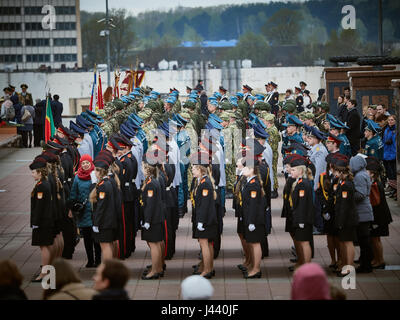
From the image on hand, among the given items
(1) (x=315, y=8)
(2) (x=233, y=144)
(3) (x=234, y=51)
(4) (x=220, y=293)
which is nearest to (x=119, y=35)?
(3) (x=234, y=51)

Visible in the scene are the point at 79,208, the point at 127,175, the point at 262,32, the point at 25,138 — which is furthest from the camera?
the point at 262,32

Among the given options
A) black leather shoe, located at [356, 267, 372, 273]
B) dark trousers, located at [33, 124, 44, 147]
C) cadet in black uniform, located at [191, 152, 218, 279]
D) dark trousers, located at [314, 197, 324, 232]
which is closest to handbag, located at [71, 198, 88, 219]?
cadet in black uniform, located at [191, 152, 218, 279]

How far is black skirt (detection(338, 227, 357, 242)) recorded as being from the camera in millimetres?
11164

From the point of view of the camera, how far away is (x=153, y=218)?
11281mm

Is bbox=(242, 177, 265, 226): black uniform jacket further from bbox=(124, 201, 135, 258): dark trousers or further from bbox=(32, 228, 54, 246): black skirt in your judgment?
bbox=(32, 228, 54, 246): black skirt

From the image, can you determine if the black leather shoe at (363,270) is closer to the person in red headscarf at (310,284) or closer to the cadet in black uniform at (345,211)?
the cadet in black uniform at (345,211)

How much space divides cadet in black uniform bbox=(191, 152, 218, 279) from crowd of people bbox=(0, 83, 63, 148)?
61.9 ft

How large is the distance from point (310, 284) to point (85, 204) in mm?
6393

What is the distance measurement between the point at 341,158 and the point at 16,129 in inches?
915

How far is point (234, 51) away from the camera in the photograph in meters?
133

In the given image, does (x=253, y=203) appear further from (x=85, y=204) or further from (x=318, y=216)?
(x=318, y=216)

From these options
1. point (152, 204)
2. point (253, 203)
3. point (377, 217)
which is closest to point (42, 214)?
point (152, 204)

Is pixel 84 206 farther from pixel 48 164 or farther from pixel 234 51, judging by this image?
pixel 234 51
